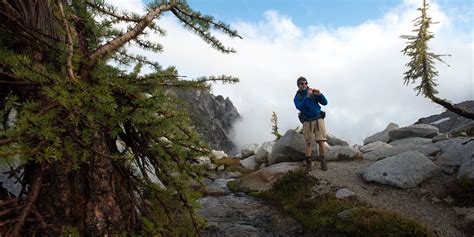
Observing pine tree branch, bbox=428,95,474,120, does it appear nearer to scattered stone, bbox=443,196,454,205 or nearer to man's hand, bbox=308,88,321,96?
scattered stone, bbox=443,196,454,205

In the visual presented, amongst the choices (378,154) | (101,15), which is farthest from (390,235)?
(378,154)

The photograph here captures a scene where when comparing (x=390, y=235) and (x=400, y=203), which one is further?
(x=400, y=203)

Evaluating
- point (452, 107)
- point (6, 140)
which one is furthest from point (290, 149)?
point (6, 140)

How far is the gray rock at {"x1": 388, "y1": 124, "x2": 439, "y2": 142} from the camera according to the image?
59.5 ft

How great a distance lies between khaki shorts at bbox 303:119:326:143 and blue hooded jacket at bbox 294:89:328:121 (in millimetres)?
163

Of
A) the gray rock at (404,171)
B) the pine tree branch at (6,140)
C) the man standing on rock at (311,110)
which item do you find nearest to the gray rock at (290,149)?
the man standing on rock at (311,110)

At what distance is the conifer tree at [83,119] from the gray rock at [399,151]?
37.3ft

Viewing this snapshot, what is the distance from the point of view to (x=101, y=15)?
3.14 m

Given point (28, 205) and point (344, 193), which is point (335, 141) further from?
point (28, 205)

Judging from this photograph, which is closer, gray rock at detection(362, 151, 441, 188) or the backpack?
gray rock at detection(362, 151, 441, 188)

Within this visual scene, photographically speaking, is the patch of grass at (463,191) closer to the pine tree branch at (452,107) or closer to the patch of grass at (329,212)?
the patch of grass at (329,212)

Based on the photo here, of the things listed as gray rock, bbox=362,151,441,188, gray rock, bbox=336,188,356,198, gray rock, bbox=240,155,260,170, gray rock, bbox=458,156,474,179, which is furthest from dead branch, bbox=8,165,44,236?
gray rock, bbox=240,155,260,170

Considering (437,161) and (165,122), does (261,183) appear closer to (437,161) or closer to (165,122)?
(437,161)

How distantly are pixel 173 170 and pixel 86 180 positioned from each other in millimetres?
829
